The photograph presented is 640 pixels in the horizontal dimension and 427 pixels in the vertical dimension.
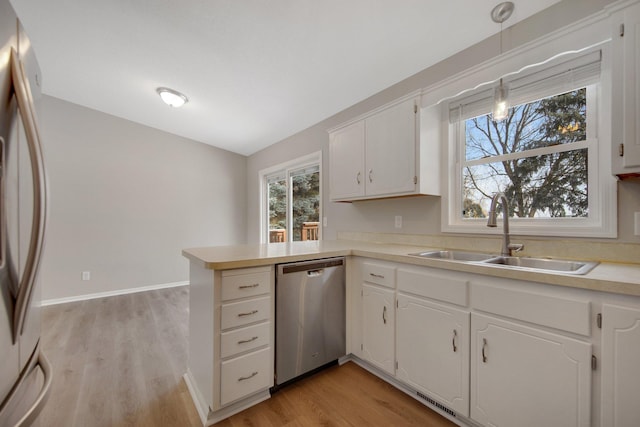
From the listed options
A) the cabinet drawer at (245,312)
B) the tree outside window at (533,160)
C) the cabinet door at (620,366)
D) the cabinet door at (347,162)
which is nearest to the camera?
the cabinet door at (620,366)

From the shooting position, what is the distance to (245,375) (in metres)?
1.53

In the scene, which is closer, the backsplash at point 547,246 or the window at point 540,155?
the backsplash at point 547,246

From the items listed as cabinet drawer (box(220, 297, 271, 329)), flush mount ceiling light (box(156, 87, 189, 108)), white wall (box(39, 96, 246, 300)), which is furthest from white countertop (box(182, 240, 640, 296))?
white wall (box(39, 96, 246, 300))

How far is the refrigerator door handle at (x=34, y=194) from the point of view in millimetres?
585

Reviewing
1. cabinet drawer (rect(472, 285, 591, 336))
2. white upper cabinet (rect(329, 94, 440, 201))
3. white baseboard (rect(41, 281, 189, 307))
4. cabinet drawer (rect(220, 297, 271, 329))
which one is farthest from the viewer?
white baseboard (rect(41, 281, 189, 307))

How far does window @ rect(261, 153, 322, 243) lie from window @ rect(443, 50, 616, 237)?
1.78 m

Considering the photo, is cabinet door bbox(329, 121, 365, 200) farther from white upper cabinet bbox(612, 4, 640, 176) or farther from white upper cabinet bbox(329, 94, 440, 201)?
white upper cabinet bbox(612, 4, 640, 176)

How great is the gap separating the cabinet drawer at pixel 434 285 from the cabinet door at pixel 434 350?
53 millimetres

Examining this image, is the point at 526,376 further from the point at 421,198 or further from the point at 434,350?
Answer: the point at 421,198

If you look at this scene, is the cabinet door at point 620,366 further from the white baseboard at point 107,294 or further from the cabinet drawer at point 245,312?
the white baseboard at point 107,294

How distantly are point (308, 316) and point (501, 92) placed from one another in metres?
1.80

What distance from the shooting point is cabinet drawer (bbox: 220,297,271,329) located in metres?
1.46

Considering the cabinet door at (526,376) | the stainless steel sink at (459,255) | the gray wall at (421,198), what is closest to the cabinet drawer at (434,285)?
the cabinet door at (526,376)

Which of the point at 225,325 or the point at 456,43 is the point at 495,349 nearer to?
the point at 225,325
